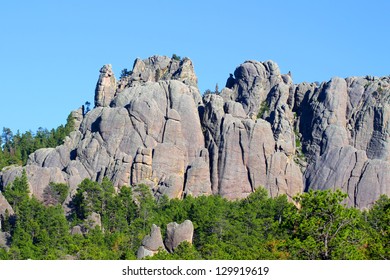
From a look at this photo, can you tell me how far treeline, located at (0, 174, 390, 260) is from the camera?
79438 mm

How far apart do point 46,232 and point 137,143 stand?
18.3 meters

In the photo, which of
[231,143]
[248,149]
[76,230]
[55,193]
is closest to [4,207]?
[55,193]

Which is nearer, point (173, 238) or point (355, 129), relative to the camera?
point (173, 238)

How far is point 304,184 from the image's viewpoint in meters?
106

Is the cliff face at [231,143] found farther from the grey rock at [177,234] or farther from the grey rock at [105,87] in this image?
the grey rock at [177,234]

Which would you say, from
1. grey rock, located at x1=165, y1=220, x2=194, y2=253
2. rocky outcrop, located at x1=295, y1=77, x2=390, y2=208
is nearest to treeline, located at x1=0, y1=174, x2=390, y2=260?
grey rock, located at x1=165, y1=220, x2=194, y2=253

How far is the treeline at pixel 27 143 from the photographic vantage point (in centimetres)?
11869

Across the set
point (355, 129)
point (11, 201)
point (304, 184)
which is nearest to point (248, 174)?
point (304, 184)

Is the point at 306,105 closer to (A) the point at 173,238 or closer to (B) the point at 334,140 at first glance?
(B) the point at 334,140

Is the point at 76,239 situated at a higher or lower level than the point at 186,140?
lower

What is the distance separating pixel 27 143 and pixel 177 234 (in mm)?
44803

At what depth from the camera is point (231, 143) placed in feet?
343
